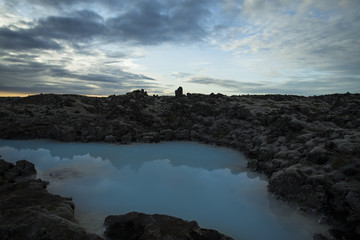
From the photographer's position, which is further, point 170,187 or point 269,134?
point 269,134

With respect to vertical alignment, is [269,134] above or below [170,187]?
above

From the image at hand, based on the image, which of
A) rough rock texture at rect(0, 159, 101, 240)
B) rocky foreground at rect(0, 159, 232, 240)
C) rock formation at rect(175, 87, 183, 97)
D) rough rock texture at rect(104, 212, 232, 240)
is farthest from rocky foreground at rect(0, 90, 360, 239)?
rough rock texture at rect(0, 159, 101, 240)

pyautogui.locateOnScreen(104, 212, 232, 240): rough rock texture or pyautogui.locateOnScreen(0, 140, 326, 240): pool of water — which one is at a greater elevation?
pyautogui.locateOnScreen(104, 212, 232, 240): rough rock texture

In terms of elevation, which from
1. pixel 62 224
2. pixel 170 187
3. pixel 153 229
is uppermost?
Result: pixel 62 224

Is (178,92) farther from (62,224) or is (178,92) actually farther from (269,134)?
(62,224)

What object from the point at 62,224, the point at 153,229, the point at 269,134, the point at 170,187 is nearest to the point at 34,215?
the point at 62,224

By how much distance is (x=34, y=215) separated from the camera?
513 inches

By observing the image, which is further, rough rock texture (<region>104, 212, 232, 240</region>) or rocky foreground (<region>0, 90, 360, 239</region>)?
rocky foreground (<region>0, 90, 360, 239</region>)

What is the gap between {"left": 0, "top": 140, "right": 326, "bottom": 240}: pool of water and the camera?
51.5 feet

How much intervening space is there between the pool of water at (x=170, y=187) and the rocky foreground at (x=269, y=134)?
6.89ft

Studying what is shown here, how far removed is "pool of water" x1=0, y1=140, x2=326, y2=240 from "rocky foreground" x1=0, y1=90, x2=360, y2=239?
2.10 meters

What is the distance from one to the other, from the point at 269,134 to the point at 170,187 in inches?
965

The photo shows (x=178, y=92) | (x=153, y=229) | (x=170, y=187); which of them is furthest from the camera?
(x=178, y=92)

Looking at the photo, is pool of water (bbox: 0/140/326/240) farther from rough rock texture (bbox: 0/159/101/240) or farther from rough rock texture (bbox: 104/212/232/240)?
rough rock texture (bbox: 0/159/101/240)
